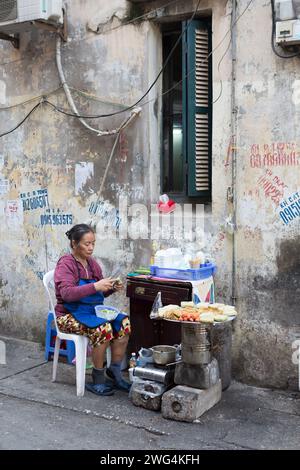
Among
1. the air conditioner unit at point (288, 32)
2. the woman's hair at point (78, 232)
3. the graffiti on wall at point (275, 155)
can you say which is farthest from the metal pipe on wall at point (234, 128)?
the woman's hair at point (78, 232)

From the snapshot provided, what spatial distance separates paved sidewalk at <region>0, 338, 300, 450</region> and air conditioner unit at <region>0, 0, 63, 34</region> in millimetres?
3853

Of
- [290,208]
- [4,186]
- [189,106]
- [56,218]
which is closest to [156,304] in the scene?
[290,208]

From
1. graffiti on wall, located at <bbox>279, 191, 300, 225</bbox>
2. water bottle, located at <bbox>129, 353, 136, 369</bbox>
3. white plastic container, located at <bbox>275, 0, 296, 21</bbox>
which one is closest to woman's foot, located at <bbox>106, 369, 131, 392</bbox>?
water bottle, located at <bbox>129, 353, 136, 369</bbox>

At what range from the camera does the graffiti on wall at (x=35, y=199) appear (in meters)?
7.22

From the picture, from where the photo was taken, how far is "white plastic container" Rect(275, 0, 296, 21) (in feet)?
17.6

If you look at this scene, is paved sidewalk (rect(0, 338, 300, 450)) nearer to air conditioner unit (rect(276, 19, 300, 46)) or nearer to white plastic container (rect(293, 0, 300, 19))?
air conditioner unit (rect(276, 19, 300, 46))

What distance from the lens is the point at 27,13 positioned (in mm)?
6512

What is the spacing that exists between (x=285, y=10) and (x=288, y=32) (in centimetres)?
22
